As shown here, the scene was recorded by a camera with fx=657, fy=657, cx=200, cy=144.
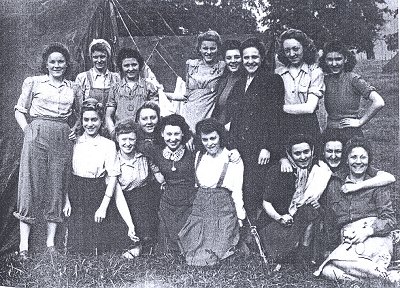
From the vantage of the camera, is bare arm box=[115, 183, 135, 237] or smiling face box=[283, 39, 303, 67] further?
bare arm box=[115, 183, 135, 237]

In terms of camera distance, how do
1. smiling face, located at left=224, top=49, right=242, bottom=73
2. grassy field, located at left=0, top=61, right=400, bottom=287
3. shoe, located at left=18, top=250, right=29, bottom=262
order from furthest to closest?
1. shoe, located at left=18, top=250, right=29, bottom=262
2. smiling face, located at left=224, top=49, right=242, bottom=73
3. grassy field, located at left=0, top=61, right=400, bottom=287

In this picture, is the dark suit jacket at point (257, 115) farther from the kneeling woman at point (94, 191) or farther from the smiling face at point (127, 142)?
the kneeling woman at point (94, 191)

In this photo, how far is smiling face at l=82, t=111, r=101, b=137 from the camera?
5062 mm

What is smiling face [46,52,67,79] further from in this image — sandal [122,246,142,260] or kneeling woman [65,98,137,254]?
sandal [122,246,142,260]

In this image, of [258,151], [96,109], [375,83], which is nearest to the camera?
[375,83]

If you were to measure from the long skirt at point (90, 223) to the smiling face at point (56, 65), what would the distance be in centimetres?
83

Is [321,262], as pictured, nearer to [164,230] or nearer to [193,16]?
[164,230]

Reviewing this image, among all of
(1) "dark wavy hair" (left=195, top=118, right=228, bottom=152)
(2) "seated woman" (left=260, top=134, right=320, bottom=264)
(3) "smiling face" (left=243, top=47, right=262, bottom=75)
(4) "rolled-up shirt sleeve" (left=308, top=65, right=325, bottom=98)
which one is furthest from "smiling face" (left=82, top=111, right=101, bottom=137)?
(4) "rolled-up shirt sleeve" (left=308, top=65, right=325, bottom=98)

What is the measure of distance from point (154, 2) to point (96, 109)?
3.06 feet

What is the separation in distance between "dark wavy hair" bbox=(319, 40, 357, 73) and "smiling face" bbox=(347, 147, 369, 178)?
1.84 feet

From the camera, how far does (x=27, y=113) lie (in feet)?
17.3

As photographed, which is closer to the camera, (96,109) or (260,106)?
(260,106)

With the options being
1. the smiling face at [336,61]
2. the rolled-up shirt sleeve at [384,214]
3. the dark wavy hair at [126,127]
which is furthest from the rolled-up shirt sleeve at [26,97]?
the rolled-up shirt sleeve at [384,214]

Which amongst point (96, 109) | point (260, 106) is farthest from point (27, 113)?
point (260, 106)
